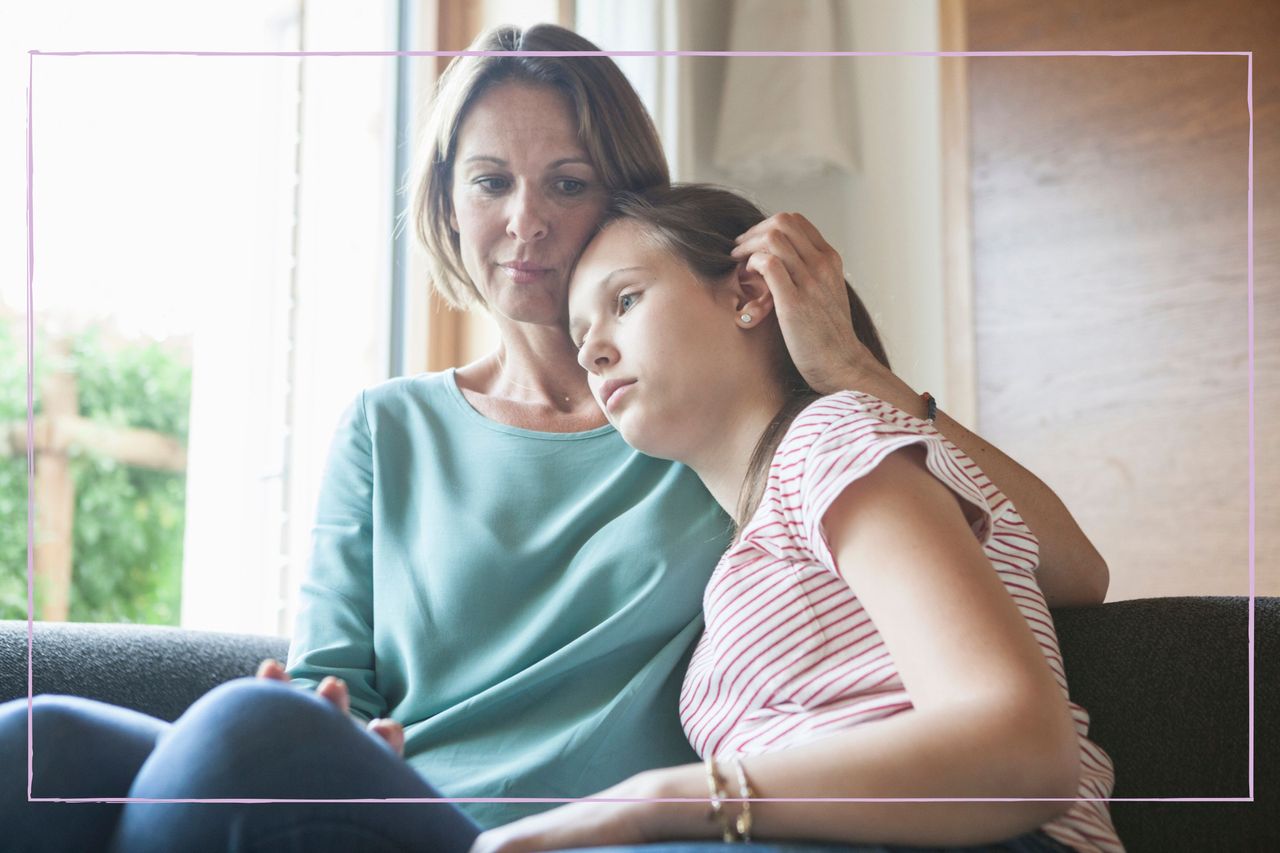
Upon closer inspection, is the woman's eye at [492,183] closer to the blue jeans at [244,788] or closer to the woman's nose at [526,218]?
the woman's nose at [526,218]

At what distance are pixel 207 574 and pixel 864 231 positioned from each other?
51 cm

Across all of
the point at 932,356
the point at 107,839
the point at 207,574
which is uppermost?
the point at 932,356

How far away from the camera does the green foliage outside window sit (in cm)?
78

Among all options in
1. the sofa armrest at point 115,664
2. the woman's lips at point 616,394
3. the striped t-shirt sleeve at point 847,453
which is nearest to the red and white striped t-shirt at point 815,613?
the striped t-shirt sleeve at point 847,453

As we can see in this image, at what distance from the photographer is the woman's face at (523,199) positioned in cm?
72

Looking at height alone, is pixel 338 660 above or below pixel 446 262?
below

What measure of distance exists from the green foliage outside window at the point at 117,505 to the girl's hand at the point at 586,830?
0.31 metres

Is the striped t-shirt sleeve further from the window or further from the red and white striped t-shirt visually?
the window

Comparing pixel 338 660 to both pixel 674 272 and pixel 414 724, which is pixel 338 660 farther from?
pixel 674 272

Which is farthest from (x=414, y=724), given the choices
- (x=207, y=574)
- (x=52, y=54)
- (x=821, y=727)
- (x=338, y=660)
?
(x=52, y=54)

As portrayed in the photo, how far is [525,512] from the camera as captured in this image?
2.47 feet

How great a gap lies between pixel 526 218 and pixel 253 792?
0.38 metres

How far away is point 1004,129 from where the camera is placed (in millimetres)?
804

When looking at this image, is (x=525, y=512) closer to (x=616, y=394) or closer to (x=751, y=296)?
(x=616, y=394)
